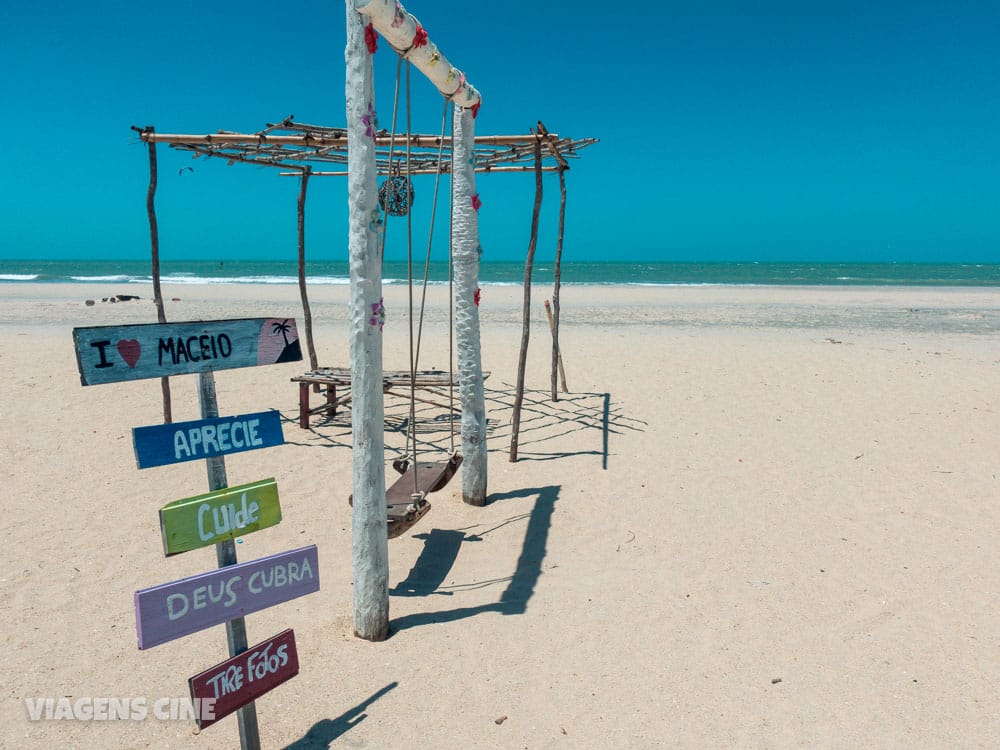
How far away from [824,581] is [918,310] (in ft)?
69.0

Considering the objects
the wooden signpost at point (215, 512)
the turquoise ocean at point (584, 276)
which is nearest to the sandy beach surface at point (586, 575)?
the wooden signpost at point (215, 512)

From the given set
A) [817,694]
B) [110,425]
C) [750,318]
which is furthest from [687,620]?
[750,318]

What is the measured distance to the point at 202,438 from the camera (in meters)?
2.37

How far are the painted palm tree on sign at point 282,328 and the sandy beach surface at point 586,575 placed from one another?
1.61 meters

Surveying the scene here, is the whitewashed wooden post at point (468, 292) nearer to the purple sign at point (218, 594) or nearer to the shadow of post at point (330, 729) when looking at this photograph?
the shadow of post at point (330, 729)

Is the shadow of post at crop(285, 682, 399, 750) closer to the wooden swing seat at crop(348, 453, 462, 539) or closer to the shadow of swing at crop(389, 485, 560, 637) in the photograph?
the shadow of swing at crop(389, 485, 560, 637)

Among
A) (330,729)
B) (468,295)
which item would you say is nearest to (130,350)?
(330,729)

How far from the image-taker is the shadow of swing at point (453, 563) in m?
3.66

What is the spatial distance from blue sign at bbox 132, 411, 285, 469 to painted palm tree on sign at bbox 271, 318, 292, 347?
13.0 inches

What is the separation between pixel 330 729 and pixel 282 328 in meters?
1.67

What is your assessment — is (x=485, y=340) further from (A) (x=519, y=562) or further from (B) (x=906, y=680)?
(B) (x=906, y=680)

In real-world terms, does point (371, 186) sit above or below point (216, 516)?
above

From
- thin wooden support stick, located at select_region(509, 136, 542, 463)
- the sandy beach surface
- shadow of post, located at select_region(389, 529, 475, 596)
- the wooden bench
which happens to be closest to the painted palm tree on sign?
the sandy beach surface

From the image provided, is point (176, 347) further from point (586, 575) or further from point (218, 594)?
point (586, 575)
